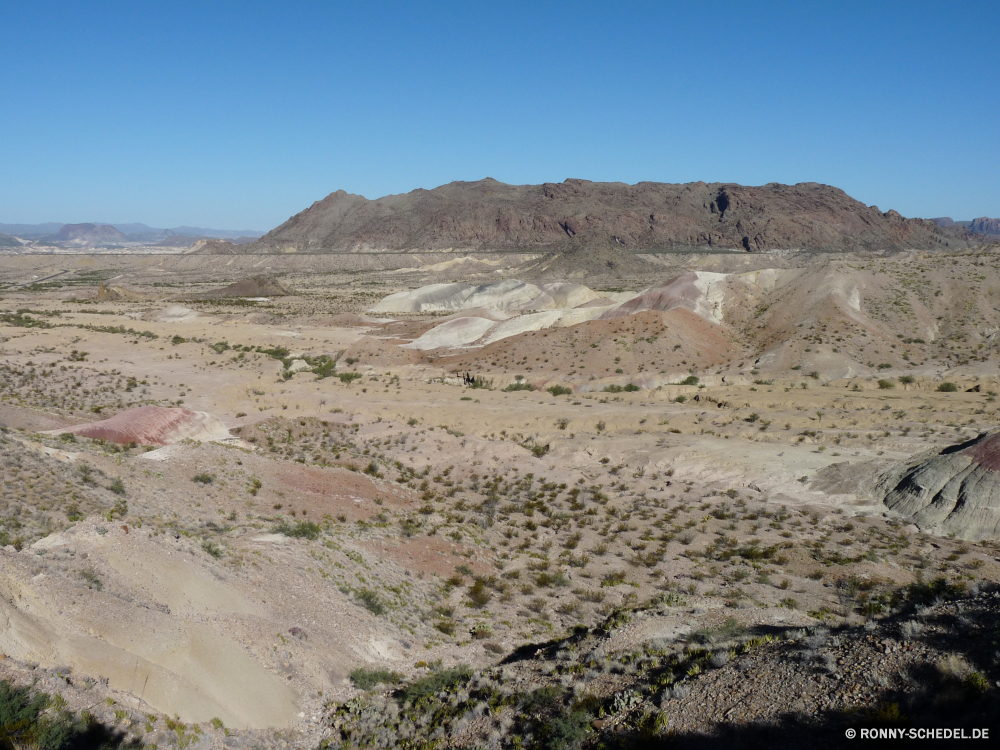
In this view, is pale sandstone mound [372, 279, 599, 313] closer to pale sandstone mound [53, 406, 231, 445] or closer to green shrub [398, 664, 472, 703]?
pale sandstone mound [53, 406, 231, 445]

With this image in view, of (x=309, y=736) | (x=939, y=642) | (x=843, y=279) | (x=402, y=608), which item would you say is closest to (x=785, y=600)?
(x=939, y=642)

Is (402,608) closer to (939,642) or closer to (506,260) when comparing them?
(939,642)

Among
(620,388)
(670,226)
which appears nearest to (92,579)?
(620,388)

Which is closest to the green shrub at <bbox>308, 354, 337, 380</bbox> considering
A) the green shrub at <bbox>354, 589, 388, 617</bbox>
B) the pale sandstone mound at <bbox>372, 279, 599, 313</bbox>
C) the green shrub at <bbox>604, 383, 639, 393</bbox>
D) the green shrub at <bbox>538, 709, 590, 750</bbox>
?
the green shrub at <bbox>604, 383, 639, 393</bbox>

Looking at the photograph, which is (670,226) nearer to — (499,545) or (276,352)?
(276,352)

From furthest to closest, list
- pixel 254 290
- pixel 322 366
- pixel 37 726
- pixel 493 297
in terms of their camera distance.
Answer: pixel 254 290
pixel 493 297
pixel 322 366
pixel 37 726
